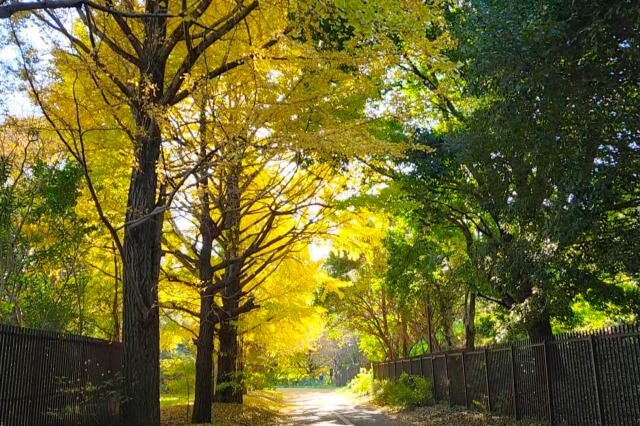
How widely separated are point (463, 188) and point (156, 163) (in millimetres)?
7672

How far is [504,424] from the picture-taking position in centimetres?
1252

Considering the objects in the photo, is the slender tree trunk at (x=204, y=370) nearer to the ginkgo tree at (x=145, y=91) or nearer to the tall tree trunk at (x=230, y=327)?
the tall tree trunk at (x=230, y=327)

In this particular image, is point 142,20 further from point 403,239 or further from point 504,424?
point 403,239

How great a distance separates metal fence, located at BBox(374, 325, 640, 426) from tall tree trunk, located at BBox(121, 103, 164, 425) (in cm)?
769

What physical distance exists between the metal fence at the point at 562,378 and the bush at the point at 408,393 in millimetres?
2655

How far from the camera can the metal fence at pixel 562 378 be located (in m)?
8.70

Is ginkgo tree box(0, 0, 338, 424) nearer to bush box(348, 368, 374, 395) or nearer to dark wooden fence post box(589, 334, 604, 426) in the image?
dark wooden fence post box(589, 334, 604, 426)

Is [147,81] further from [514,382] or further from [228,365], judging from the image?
[228,365]

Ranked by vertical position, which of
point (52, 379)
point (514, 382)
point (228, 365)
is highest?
point (52, 379)

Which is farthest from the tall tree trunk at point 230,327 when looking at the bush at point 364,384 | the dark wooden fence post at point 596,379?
the bush at point 364,384

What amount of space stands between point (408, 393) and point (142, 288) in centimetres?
1453

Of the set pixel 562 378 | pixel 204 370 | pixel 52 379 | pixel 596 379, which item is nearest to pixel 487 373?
pixel 562 378

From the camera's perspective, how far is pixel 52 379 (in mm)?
7516

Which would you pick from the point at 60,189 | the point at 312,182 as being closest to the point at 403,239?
the point at 312,182
